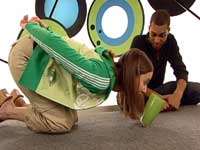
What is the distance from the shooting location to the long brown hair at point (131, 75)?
37.2 inches

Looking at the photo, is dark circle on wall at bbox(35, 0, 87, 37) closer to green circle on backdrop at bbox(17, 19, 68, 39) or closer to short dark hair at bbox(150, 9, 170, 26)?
green circle on backdrop at bbox(17, 19, 68, 39)

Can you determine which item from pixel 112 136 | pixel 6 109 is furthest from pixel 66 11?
pixel 112 136

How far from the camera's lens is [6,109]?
105cm

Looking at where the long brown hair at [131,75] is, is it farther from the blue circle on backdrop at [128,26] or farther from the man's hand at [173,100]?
the blue circle on backdrop at [128,26]

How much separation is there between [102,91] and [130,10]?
0.60 meters

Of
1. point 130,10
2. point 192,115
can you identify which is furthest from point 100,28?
point 192,115

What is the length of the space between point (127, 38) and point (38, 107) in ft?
1.93

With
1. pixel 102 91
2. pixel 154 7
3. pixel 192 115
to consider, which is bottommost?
pixel 192 115

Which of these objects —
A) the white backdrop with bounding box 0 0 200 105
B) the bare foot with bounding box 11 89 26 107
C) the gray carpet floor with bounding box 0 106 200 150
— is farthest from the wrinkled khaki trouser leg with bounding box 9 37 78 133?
the white backdrop with bounding box 0 0 200 105

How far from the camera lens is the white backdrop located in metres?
1.29

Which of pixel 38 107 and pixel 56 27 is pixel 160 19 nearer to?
pixel 56 27

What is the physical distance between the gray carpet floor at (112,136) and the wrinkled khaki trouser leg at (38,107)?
22 mm

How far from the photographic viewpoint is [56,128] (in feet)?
3.18

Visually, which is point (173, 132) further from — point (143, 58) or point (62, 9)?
point (62, 9)
